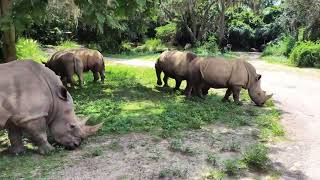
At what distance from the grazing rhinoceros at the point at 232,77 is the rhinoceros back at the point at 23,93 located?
19.6 ft

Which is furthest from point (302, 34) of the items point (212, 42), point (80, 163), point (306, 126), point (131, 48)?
point (80, 163)

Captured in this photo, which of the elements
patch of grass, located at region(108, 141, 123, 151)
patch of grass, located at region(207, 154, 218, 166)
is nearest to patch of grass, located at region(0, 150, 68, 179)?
patch of grass, located at region(108, 141, 123, 151)

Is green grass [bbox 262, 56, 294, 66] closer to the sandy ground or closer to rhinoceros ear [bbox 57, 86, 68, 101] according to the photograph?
the sandy ground

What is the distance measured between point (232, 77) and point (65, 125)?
6.14 m

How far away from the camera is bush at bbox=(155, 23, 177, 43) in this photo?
1537 inches

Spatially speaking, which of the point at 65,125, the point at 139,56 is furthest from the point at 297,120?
the point at 139,56

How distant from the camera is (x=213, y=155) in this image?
8.77 m

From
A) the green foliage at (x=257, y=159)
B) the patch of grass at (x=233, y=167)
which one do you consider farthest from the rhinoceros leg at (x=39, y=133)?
the green foliage at (x=257, y=159)

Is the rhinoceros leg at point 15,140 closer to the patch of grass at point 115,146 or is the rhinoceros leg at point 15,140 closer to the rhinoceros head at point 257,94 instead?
the patch of grass at point 115,146

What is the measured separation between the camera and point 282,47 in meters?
30.5

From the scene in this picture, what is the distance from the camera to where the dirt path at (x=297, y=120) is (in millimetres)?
8578

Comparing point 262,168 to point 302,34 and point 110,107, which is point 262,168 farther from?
point 302,34

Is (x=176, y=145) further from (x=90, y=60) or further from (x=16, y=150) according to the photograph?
(x=90, y=60)

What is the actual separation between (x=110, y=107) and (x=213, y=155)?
4454 mm
